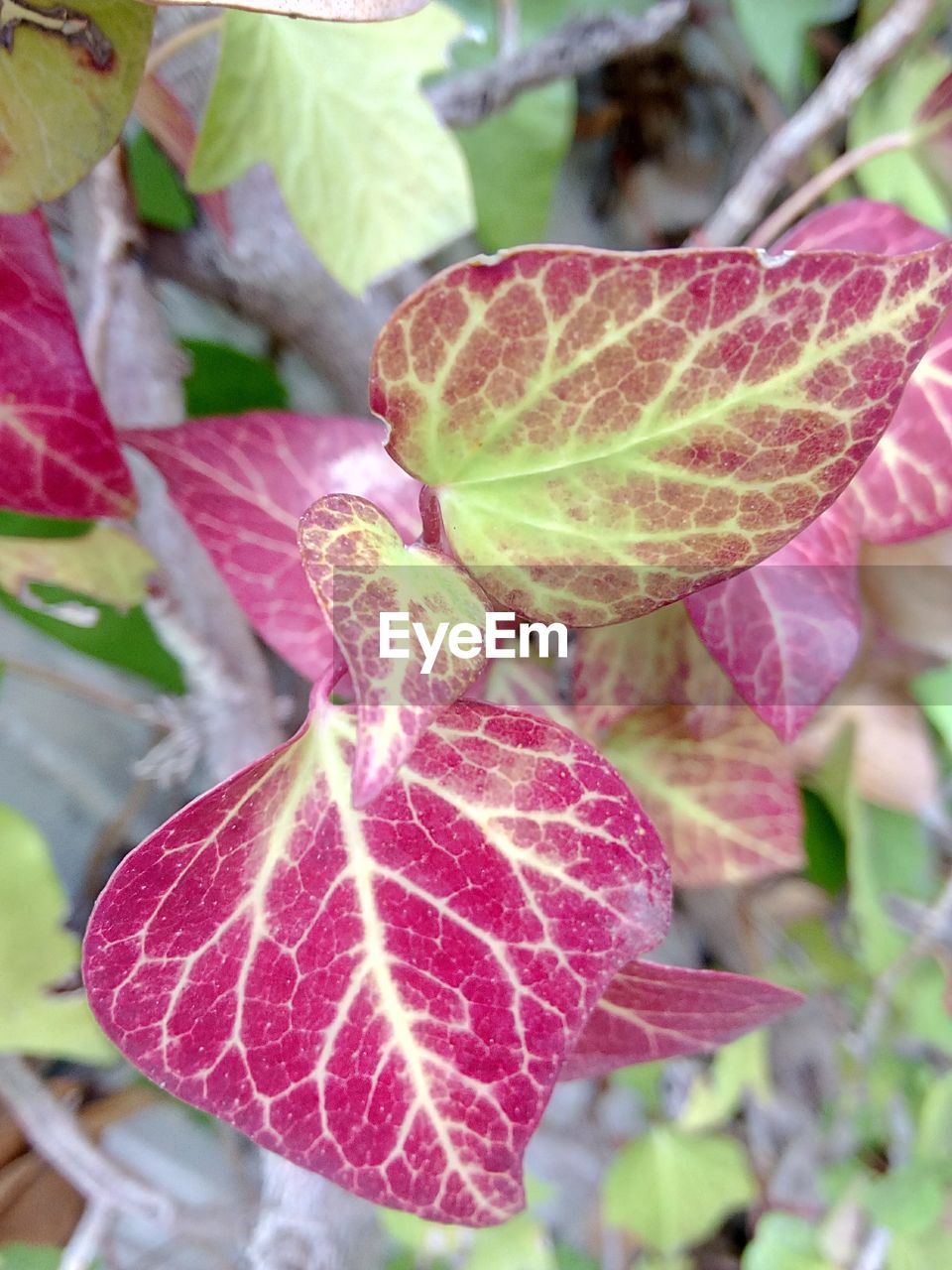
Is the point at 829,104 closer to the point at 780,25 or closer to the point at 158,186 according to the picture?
the point at 780,25

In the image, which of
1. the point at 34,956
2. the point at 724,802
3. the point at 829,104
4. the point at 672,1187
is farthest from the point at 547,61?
the point at 672,1187

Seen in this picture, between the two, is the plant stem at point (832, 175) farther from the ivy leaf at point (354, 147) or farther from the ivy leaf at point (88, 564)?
the ivy leaf at point (88, 564)

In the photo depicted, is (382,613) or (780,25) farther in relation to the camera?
(780,25)

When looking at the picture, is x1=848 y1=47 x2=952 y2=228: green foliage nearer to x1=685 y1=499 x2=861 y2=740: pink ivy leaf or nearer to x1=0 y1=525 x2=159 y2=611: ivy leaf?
x1=685 y1=499 x2=861 y2=740: pink ivy leaf

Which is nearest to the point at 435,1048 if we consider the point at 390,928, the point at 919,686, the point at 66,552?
the point at 390,928

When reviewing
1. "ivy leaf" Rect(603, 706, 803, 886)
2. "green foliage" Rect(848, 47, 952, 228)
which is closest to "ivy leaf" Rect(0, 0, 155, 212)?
"ivy leaf" Rect(603, 706, 803, 886)
